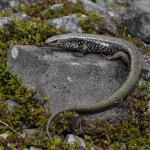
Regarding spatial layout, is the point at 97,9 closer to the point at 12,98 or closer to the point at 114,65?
the point at 114,65

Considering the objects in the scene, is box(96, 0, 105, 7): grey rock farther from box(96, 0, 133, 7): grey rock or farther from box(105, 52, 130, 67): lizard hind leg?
box(105, 52, 130, 67): lizard hind leg

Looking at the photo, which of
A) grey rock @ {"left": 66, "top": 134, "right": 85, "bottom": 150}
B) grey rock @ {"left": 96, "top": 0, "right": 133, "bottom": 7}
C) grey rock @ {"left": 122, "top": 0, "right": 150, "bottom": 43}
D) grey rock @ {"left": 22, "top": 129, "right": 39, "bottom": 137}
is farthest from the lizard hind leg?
grey rock @ {"left": 96, "top": 0, "right": 133, "bottom": 7}

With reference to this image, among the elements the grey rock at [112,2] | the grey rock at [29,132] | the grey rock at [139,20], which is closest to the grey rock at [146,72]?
the grey rock at [139,20]

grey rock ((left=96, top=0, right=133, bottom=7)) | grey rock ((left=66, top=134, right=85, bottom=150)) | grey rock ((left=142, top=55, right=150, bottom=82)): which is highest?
grey rock ((left=96, top=0, right=133, bottom=7))

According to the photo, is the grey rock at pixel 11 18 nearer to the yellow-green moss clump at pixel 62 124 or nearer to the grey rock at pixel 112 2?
the yellow-green moss clump at pixel 62 124

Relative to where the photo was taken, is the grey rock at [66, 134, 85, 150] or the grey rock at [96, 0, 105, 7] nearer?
the grey rock at [66, 134, 85, 150]

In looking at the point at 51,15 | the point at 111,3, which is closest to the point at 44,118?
the point at 51,15
